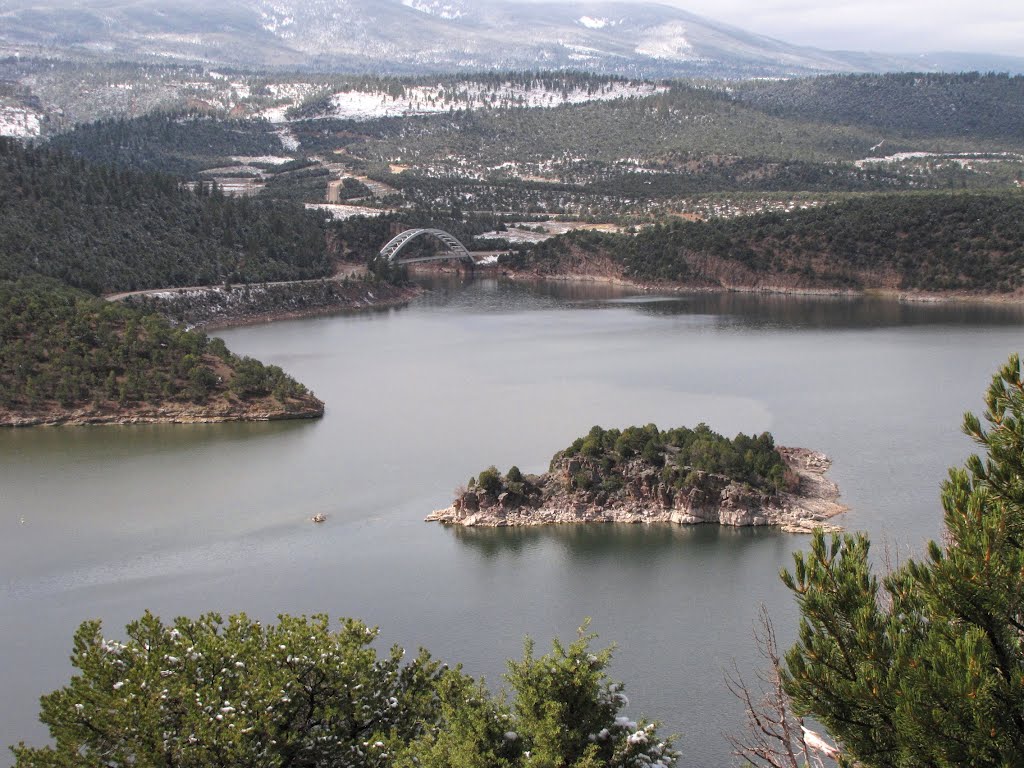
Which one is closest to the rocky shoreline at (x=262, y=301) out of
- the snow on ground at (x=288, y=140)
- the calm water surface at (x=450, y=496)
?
the calm water surface at (x=450, y=496)

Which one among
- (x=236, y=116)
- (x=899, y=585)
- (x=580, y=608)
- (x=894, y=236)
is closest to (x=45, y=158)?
(x=894, y=236)

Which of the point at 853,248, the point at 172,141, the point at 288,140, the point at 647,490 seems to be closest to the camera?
the point at 647,490

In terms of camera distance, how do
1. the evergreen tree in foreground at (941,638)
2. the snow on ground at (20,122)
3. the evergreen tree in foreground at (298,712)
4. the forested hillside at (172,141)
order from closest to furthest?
1. the evergreen tree in foreground at (941,638)
2. the evergreen tree in foreground at (298,712)
3. the forested hillside at (172,141)
4. the snow on ground at (20,122)

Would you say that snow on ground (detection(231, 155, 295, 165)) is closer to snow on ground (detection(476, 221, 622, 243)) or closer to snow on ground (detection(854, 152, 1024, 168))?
snow on ground (detection(476, 221, 622, 243))

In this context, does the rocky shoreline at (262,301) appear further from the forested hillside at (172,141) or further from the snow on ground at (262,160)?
the snow on ground at (262,160)

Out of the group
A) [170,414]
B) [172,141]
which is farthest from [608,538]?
[172,141]

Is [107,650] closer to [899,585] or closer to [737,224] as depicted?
[899,585]

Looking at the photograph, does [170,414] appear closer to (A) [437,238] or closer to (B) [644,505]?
(B) [644,505]
